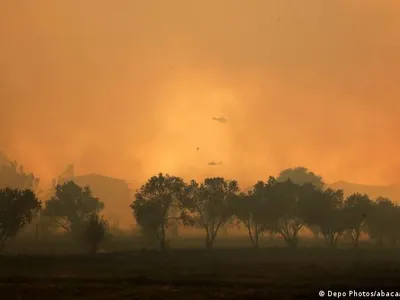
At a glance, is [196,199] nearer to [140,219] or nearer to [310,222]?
[140,219]

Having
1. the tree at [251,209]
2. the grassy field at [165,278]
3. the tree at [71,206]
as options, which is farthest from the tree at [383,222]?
the tree at [71,206]

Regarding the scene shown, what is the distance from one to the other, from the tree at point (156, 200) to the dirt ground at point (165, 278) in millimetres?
11431

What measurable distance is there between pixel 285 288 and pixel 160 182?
2550 inches

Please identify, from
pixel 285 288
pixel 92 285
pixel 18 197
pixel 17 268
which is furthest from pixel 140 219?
pixel 285 288

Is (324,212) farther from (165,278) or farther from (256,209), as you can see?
(165,278)

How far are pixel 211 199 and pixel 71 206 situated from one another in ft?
171

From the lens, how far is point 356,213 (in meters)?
122

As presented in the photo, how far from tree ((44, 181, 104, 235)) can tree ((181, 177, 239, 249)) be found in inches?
1636

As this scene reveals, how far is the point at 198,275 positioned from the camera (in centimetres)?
6444

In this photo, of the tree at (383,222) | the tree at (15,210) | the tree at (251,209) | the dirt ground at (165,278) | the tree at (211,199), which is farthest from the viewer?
the tree at (383,222)

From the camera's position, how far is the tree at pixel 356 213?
394 feet

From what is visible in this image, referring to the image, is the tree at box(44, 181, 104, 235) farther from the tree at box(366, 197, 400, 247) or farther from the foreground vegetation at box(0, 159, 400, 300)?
the tree at box(366, 197, 400, 247)

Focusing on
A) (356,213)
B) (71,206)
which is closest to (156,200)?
(71,206)

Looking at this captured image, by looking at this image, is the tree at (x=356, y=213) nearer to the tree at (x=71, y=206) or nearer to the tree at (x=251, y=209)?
the tree at (x=251, y=209)
